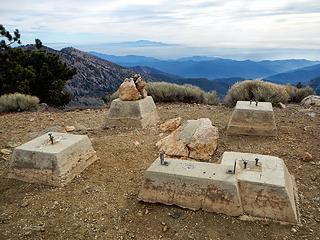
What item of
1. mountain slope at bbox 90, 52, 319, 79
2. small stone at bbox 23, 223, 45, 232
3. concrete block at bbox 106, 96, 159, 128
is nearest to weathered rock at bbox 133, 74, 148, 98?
concrete block at bbox 106, 96, 159, 128

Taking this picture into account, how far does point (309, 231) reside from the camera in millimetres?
4000

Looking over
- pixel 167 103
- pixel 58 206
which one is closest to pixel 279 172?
pixel 58 206

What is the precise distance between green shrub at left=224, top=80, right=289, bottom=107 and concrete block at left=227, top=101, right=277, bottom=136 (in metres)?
3.04

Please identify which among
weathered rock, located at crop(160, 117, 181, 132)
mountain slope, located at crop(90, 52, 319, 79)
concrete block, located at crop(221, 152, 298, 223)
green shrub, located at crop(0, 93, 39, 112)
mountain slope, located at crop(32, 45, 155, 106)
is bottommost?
mountain slope, located at crop(90, 52, 319, 79)

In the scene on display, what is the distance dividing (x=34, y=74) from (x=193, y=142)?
1049 cm

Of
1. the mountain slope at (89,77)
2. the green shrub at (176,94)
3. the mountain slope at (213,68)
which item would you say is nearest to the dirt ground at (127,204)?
the green shrub at (176,94)

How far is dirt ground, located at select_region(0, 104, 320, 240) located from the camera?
4.04m

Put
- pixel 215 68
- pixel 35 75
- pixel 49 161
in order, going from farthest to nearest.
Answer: pixel 215 68 → pixel 35 75 → pixel 49 161

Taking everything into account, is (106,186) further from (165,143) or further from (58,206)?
(165,143)

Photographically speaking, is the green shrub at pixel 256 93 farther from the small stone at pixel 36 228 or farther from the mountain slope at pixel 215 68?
the mountain slope at pixel 215 68

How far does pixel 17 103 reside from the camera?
1068cm

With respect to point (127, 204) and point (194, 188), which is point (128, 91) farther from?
point (194, 188)

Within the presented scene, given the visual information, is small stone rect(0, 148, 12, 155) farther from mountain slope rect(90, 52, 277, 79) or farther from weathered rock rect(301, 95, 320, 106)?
mountain slope rect(90, 52, 277, 79)

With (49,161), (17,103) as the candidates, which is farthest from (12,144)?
(17,103)
